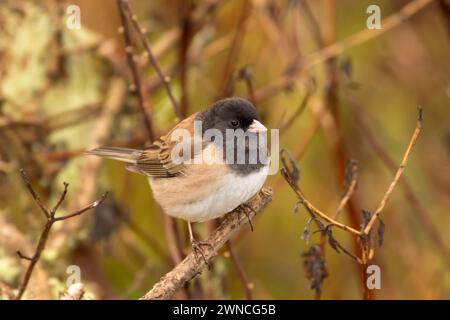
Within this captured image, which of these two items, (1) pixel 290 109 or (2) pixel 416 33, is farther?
(2) pixel 416 33

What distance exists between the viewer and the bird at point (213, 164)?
2.43 metres

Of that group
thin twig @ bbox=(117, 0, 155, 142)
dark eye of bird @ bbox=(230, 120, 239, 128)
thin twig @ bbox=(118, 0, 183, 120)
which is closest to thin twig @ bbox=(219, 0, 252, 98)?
thin twig @ bbox=(117, 0, 155, 142)

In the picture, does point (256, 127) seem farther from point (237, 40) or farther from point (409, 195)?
point (409, 195)

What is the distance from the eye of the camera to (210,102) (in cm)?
392

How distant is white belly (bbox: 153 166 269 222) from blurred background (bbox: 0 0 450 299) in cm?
33

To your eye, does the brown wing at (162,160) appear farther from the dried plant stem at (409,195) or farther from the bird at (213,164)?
the dried plant stem at (409,195)

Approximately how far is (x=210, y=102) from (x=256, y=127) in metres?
1.42

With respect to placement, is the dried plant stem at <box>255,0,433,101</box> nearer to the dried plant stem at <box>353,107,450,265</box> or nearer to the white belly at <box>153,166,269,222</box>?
the dried plant stem at <box>353,107,450,265</box>

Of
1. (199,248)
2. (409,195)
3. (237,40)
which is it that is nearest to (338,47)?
(237,40)

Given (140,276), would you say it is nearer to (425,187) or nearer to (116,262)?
(116,262)

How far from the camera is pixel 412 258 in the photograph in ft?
13.0

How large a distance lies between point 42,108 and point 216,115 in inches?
64.9

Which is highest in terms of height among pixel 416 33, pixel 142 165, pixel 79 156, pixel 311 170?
pixel 416 33
